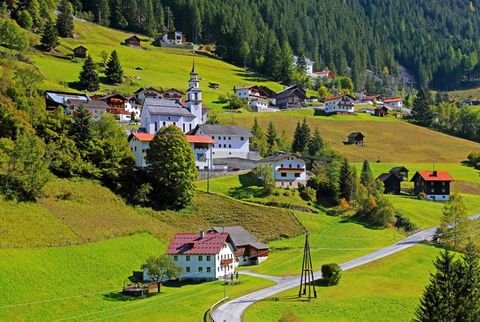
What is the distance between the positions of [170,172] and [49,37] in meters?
71.8

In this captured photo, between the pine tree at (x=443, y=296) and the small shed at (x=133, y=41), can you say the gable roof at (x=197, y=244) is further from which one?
the small shed at (x=133, y=41)

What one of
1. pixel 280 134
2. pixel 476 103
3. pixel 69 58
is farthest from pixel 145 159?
pixel 476 103

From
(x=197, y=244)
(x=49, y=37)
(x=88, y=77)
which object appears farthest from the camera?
(x=49, y=37)

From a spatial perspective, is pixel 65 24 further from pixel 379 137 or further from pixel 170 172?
pixel 170 172

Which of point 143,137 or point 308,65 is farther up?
point 308,65

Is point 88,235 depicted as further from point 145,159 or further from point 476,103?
point 476,103

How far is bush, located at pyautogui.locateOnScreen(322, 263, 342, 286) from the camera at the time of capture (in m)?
51.1

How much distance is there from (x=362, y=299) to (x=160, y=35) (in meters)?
137

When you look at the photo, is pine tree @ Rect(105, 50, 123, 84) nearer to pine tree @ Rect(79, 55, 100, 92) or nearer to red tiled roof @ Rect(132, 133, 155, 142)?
pine tree @ Rect(79, 55, 100, 92)

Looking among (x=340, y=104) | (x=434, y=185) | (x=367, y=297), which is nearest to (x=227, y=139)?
(x=434, y=185)

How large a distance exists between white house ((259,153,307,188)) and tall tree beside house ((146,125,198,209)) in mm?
14132

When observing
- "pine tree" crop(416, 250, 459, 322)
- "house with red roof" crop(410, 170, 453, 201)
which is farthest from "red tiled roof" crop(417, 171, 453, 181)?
"pine tree" crop(416, 250, 459, 322)

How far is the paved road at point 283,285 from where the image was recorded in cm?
4166

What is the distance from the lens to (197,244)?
54.6 m
